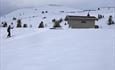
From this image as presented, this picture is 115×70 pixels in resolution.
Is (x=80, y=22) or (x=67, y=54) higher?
(x=80, y=22)

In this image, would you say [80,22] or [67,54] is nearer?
[67,54]

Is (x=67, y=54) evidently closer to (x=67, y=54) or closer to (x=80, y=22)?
(x=67, y=54)

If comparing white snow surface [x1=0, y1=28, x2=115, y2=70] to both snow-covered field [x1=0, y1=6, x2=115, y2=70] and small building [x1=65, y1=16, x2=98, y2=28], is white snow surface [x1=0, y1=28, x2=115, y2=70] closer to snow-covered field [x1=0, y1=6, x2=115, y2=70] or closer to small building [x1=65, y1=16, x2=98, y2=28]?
snow-covered field [x1=0, y1=6, x2=115, y2=70]

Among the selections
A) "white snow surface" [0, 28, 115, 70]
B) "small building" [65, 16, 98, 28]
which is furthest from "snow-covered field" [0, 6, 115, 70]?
"small building" [65, 16, 98, 28]

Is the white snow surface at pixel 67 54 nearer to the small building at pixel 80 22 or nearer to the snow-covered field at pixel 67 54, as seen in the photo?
the snow-covered field at pixel 67 54

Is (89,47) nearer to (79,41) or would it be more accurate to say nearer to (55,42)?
(79,41)

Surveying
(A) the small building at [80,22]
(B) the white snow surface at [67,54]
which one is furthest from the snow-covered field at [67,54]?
(A) the small building at [80,22]

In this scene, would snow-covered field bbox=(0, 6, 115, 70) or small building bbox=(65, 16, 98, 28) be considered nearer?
snow-covered field bbox=(0, 6, 115, 70)

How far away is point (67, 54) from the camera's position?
12.1 metres

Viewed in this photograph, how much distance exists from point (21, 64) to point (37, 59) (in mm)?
863

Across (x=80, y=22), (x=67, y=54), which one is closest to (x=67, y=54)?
(x=67, y=54)

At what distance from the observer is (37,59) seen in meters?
11.9

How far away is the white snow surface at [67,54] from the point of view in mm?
10523

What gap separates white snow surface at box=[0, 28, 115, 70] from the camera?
34.5ft
